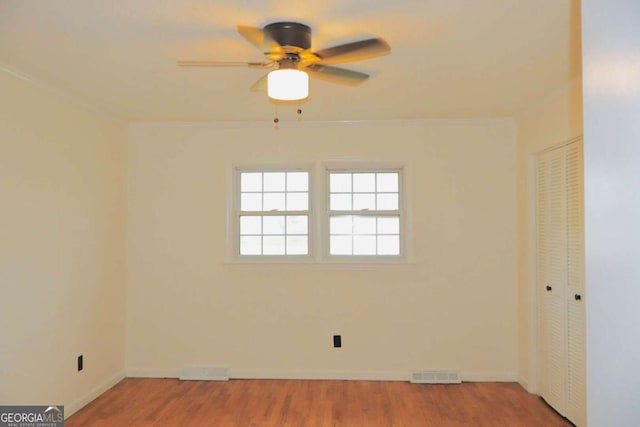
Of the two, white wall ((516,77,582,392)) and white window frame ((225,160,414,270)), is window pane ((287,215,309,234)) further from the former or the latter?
white wall ((516,77,582,392))

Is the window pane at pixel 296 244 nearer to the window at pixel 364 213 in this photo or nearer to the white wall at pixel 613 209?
the window at pixel 364 213

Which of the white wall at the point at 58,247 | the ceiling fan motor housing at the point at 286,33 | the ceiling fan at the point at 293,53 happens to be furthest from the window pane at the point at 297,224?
the ceiling fan motor housing at the point at 286,33

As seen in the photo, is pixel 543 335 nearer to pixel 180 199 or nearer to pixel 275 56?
pixel 275 56

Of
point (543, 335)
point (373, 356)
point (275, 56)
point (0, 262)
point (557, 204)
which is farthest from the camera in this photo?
point (373, 356)

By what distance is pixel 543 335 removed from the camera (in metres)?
3.53

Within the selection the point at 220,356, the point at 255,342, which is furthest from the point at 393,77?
the point at 220,356

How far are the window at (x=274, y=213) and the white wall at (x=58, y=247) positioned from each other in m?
1.20

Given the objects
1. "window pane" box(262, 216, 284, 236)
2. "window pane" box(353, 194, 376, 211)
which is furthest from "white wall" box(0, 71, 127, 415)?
"window pane" box(353, 194, 376, 211)

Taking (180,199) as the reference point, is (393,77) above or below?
above

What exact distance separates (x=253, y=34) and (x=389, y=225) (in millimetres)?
2674

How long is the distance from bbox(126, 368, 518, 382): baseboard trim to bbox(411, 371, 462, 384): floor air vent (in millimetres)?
63

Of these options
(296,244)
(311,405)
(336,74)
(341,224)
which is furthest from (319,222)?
(336,74)

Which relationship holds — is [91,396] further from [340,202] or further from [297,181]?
[340,202]

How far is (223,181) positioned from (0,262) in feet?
6.50
